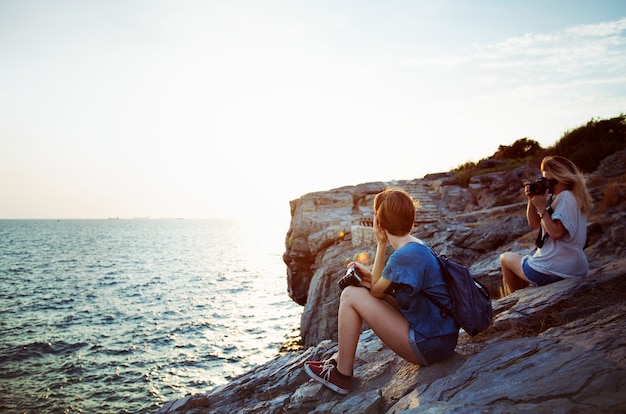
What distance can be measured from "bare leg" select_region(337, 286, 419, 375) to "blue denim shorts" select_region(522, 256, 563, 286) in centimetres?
297

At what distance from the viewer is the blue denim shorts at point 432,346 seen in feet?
11.8

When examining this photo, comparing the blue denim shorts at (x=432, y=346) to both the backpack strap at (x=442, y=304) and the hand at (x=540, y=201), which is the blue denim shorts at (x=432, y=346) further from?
the hand at (x=540, y=201)

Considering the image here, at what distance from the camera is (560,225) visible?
16.2ft

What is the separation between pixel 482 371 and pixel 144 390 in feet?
48.9

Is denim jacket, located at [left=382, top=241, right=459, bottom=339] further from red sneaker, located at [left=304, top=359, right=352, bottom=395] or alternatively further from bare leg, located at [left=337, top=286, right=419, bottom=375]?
red sneaker, located at [left=304, top=359, right=352, bottom=395]

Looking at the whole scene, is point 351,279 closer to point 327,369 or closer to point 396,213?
point 396,213

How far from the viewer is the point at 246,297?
103 feet

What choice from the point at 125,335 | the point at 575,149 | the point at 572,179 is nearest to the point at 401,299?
the point at 572,179

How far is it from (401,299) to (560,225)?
3.04 m

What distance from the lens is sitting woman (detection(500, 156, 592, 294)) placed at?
4.95 meters

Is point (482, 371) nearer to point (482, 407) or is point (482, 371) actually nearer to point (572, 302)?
point (482, 407)

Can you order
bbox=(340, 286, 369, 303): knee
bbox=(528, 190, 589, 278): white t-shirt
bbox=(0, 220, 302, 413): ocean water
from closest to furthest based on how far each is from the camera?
bbox=(340, 286, 369, 303): knee, bbox=(528, 190, 589, 278): white t-shirt, bbox=(0, 220, 302, 413): ocean water

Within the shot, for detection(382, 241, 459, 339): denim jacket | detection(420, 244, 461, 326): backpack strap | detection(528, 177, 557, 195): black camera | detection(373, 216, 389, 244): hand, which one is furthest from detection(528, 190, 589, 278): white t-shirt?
detection(373, 216, 389, 244): hand

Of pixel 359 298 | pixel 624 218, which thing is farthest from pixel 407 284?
pixel 624 218
